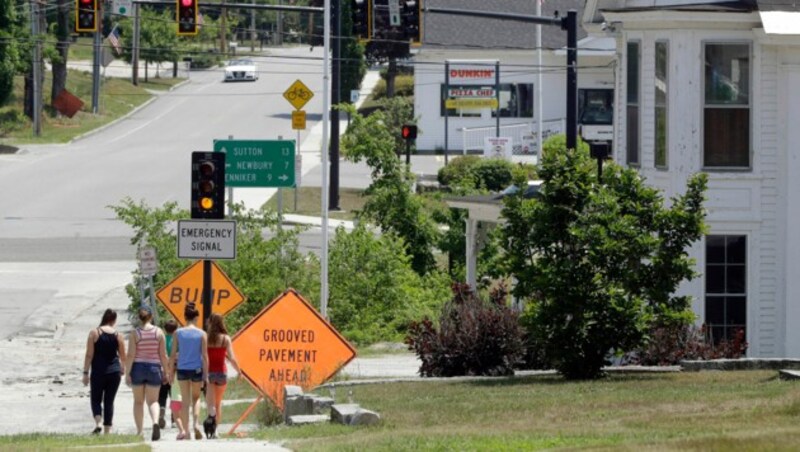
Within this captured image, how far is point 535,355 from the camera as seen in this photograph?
74.4 ft

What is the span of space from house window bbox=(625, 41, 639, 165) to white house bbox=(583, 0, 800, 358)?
0.31 m

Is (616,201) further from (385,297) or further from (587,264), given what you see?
(385,297)

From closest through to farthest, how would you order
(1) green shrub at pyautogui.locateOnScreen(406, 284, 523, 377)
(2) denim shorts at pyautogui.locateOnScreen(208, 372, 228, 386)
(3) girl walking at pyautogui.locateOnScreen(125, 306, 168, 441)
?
(3) girl walking at pyautogui.locateOnScreen(125, 306, 168, 441) < (2) denim shorts at pyautogui.locateOnScreen(208, 372, 228, 386) < (1) green shrub at pyautogui.locateOnScreen(406, 284, 523, 377)

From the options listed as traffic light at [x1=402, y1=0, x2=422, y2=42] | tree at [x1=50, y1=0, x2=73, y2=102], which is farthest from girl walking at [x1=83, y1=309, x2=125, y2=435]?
tree at [x1=50, y1=0, x2=73, y2=102]

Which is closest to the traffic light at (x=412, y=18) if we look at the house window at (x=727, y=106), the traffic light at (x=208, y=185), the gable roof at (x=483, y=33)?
the house window at (x=727, y=106)

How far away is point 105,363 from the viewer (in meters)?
17.4

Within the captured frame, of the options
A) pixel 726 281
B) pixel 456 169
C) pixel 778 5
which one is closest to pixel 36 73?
pixel 456 169

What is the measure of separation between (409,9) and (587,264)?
1363 cm

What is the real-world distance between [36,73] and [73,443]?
51178 millimetres

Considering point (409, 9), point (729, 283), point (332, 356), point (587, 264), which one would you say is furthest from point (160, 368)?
point (409, 9)

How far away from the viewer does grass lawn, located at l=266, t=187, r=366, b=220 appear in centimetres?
4750

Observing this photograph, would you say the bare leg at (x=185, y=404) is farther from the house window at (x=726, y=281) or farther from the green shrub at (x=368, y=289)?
the green shrub at (x=368, y=289)

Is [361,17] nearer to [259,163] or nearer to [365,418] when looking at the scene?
[259,163]

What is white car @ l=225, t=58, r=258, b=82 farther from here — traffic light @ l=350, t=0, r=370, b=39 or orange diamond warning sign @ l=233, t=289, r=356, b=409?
orange diamond warning sign @ l=233, t=289, r=356, b=409
